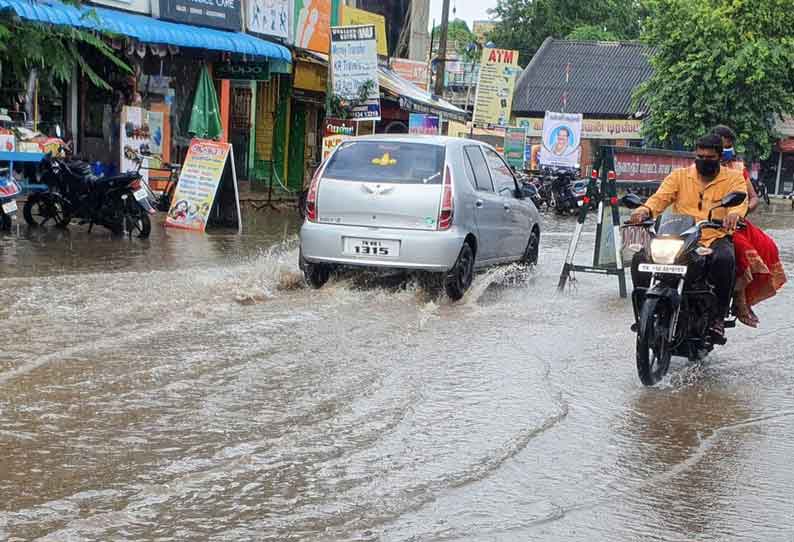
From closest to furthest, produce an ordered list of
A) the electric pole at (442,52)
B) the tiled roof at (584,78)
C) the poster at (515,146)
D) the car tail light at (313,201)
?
the car tail light at (313,201), the electric pole at (442,52), the poster at (515,146), the tiled roof at (584,78)

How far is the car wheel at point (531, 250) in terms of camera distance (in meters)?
13.1

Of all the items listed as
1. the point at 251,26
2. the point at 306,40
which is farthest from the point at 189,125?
the point at 306,40

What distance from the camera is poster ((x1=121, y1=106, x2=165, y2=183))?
65.3ft

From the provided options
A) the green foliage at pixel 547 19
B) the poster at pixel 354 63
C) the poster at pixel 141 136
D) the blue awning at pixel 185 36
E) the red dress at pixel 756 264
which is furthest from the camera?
the green foliage at pixel 547 19

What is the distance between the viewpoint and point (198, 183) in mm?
16125

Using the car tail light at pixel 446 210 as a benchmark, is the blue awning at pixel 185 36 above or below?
above

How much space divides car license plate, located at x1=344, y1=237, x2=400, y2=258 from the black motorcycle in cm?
532

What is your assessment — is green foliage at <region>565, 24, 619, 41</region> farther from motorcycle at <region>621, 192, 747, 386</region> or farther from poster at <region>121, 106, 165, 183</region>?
motorcycle at <region>621, 192, 747, 386</region>

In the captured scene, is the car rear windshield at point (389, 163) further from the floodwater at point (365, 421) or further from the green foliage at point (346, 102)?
the green foliage at point (346, 102)

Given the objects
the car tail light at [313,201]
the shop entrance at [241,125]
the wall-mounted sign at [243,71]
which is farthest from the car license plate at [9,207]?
the shop entrance at [241,125]

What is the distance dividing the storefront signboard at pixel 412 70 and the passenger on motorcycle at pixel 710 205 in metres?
23.2

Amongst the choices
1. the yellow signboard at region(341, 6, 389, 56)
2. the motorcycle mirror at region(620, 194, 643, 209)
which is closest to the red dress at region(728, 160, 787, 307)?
the motorcycle mirror at region(620, 194, 643, 209)

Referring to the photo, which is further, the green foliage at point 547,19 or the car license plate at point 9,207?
the green foliage at point 547,19

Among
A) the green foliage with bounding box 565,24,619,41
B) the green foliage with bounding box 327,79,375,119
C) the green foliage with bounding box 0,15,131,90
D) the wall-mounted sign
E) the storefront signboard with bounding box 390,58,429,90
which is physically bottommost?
the green foliage with bounding box 327,79,375,119
